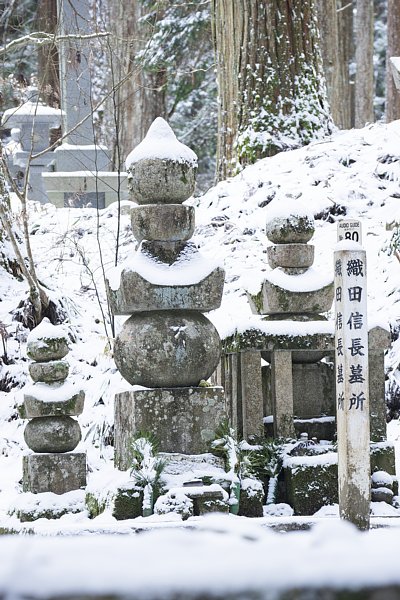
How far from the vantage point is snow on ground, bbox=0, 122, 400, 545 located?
9500 millimetres

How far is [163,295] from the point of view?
624 cm

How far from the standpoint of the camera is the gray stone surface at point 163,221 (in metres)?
6.42

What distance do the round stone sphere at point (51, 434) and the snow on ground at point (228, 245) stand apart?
1137mm

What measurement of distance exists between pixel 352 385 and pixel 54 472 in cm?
271

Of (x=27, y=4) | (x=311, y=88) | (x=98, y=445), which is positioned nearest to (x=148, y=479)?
(x=98, y=445)

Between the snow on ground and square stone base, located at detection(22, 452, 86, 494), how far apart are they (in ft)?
3.78

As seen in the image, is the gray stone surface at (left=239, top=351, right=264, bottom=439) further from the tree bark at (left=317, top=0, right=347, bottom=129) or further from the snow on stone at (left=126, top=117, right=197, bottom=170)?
the tree bark at (left=317, top=0, right=347, bottom=129)

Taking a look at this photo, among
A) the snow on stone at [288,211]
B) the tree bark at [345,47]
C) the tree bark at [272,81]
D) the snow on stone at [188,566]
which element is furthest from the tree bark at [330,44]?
the snow on stone at [188,566]

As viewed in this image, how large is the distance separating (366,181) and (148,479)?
6.40 m

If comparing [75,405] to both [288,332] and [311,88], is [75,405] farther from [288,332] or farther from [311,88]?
[311,88]

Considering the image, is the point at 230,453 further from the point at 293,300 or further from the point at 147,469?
the point at 293,300

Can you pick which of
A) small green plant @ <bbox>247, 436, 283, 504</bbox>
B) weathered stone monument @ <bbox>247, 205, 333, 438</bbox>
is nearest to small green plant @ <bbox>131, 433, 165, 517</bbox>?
small green plant @ <bbox>247, 436, 283, 504</bbox>

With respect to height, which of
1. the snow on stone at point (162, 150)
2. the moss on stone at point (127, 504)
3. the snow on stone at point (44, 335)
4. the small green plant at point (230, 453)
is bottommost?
the moss on stone at point (127, 504)

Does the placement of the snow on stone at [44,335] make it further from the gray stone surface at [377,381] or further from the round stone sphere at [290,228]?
the gray stone surface at [377,381]
